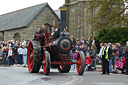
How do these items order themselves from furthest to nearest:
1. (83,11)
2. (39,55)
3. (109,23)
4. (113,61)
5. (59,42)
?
1. (83,11)
2. (109,23)
3. (113,61)
4. (39,55)
5. (59,42)

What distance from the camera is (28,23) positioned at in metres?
38.5

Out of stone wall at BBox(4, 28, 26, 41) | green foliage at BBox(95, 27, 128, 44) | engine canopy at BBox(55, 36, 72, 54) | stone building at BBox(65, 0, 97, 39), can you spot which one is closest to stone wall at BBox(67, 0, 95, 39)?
stone building at BBox(65, 0, 97, 39)

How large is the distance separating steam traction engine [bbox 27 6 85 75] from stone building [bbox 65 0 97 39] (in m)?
23.4

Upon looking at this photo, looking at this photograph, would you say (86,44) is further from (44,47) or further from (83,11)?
(83,11)

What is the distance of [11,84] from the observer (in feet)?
30.7

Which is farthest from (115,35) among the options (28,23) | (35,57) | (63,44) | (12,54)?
(28,23)

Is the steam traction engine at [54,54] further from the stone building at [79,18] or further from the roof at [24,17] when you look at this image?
the roof at [24,17]

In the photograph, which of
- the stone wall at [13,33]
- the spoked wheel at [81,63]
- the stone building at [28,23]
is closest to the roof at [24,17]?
the stone building at [28,23]

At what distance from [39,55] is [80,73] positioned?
2.11 meters

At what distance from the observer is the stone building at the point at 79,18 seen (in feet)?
121

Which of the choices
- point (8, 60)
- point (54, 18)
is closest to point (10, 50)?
point (8, 60)

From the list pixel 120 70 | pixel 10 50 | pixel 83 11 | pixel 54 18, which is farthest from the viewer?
pixel 54 18

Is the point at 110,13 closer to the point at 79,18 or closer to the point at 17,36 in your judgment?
the point at 79,18

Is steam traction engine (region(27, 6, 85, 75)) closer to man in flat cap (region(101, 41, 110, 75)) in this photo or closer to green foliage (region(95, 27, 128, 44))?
man in flat cap (region(101, 41, 110, 75))
